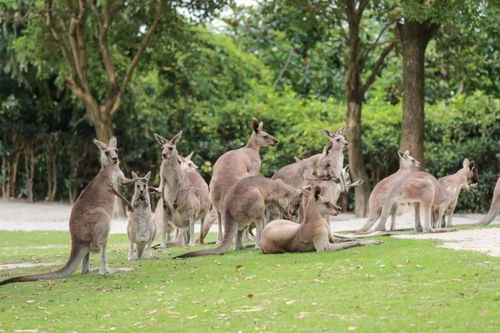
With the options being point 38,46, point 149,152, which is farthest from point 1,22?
point 149,152

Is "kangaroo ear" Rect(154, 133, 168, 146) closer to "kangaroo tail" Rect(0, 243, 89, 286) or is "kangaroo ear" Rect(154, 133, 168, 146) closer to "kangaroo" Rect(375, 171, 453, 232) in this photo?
"kangaroo tail" Rect(0, 243, 89, 286)

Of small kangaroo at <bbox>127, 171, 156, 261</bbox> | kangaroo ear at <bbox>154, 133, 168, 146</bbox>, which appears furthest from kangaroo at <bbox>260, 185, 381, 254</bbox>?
kangaroo ear at <bbox>154, 133, 168, 146</bbox>

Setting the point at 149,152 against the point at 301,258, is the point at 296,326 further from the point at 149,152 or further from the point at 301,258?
the point at 149,152

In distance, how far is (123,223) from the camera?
74.5 ft

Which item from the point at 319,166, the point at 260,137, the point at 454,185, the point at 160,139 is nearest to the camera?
the point at 160,139

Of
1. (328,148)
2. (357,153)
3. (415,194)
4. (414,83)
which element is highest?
(414,83)

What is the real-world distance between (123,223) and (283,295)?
46.7 ft

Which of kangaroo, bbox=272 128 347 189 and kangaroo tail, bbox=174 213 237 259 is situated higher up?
kangaroo, bbox=272 128 347 189

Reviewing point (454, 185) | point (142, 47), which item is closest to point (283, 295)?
point (454, 185)

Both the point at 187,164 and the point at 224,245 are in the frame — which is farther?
the point at 187,164

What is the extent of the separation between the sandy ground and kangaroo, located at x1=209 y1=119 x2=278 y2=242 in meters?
2.83

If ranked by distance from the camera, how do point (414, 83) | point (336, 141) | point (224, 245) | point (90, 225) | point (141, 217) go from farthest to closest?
point (414, 83) → point (336, 141) → point (141, 217) → point (224, 245) → point (90, 225)

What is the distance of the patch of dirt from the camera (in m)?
10.9

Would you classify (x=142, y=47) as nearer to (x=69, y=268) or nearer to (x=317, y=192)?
(x=317, y=192)
